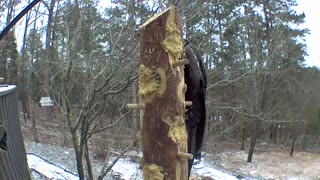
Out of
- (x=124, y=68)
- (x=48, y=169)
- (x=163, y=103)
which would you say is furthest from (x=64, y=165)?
(x=163, y=103)

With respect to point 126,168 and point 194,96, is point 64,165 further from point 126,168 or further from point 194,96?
point 194,96

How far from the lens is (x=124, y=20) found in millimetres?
5789

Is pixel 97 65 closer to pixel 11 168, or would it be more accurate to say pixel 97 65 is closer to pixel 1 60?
pixel 11 168

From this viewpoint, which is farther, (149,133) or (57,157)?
(57,157)

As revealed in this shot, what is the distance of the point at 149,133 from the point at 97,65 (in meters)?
3.75

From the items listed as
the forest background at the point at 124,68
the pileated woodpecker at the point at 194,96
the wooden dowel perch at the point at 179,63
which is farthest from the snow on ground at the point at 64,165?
the wooden dowel perch at the point at 179,63

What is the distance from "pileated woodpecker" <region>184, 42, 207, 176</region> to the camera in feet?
7.74

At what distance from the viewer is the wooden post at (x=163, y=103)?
199 cm

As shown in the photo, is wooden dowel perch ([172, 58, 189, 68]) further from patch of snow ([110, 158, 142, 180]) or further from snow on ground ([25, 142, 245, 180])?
patch of snow ([110, 158, 142, 180])

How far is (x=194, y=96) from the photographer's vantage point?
2.38m

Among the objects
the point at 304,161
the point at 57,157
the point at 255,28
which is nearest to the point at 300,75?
the point at 255,28

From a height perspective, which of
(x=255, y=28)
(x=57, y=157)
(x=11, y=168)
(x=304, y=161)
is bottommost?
(x=304, y=161)

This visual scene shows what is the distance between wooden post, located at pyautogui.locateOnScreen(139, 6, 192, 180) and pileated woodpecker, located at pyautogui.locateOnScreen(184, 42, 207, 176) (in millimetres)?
310

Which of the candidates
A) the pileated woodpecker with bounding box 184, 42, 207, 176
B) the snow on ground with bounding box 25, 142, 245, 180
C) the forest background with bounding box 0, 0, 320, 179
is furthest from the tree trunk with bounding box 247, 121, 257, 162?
the pileated woodpecker with bounding box 184, 42, 207, 176
